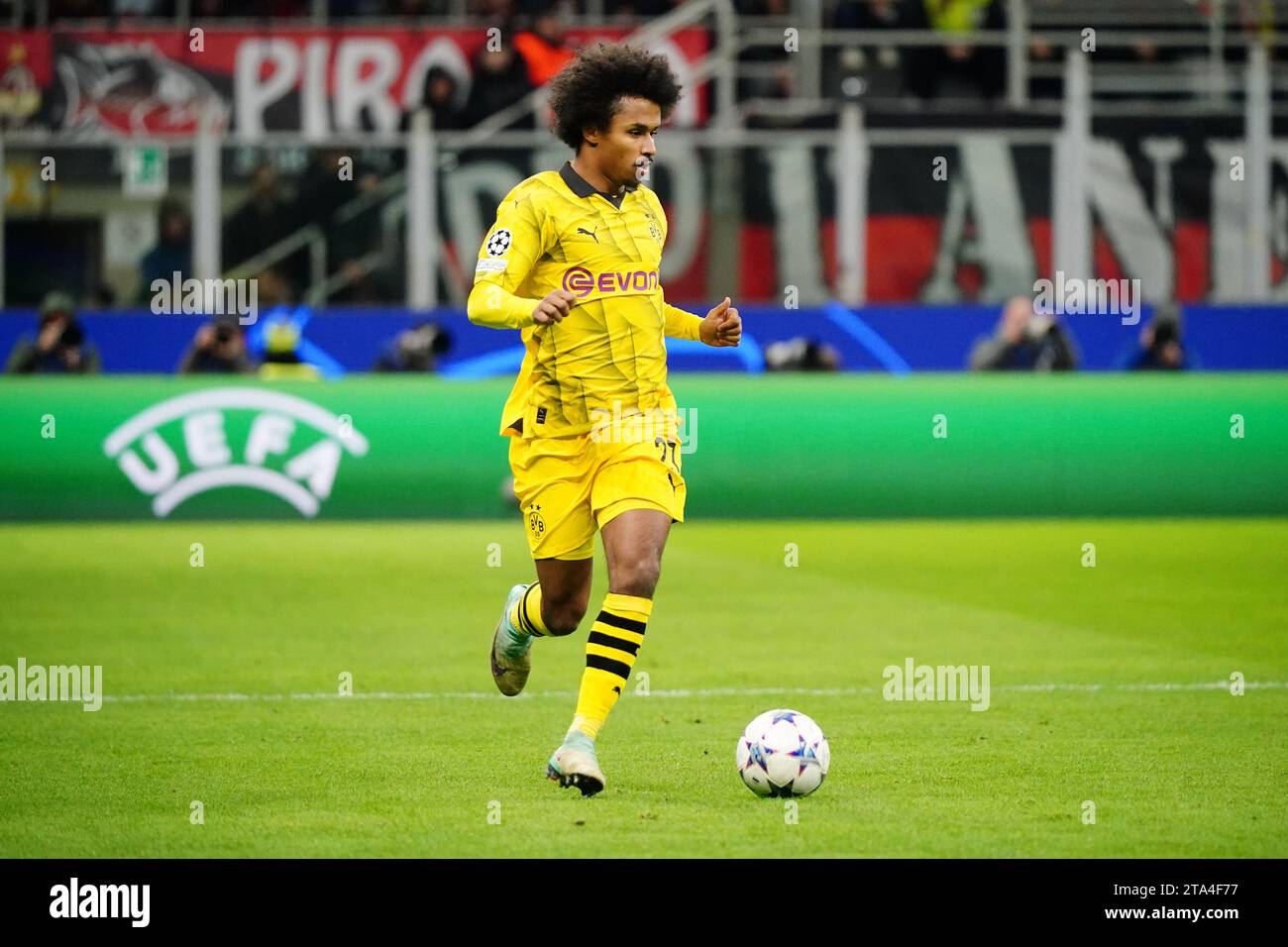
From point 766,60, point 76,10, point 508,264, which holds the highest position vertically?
point 76,10

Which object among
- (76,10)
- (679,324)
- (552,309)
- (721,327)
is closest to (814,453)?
(679,324)

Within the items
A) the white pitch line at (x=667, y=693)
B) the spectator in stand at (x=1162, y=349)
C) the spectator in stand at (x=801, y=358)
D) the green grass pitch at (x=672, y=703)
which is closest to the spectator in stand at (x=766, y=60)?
the spectator in stand at (x=801, y=358)

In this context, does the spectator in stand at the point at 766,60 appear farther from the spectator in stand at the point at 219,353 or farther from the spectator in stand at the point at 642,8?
the spectator in stand at the point at 219,353

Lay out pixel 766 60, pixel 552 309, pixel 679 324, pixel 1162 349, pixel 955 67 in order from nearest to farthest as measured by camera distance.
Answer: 1. pixel 552 309
2. pixel 679 324
3. pixel 1162 349
4. pixel 955 67
5. pixel 766 60

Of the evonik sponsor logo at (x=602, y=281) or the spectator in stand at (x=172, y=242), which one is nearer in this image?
the evonik sponsor logo at (x=602, y=281)

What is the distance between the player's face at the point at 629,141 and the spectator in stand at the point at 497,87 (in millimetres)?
13359

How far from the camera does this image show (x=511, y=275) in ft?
22.9

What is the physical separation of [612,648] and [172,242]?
12.8 metres

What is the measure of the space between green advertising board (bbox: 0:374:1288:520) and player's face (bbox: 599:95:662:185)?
957 cm

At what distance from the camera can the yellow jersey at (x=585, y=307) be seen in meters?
7.16

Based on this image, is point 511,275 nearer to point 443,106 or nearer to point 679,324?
point 679,324

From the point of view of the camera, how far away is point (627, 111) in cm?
715

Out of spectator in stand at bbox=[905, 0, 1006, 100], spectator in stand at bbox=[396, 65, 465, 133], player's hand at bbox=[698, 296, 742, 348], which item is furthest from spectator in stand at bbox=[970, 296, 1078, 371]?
player's hand at bbox=[698, 296, 742, 348]

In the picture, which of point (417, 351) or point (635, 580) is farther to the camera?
point (417, 351)
